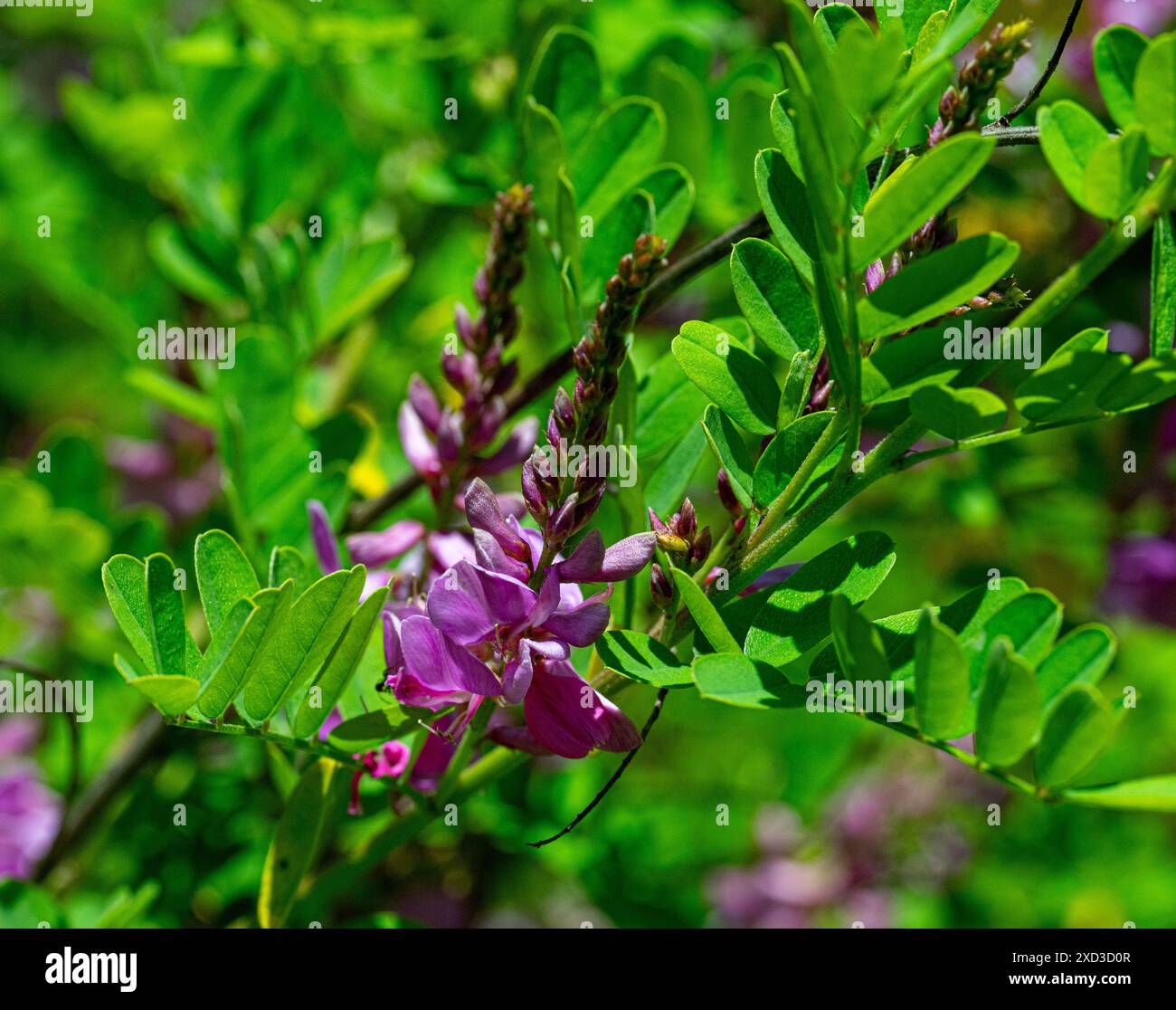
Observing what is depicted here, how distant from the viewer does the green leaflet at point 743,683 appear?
72 centimetres

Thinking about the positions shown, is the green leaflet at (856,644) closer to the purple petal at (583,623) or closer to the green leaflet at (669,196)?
the purple petal at (583,623)

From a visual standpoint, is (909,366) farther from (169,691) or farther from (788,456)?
(169,691)

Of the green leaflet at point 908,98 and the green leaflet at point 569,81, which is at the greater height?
Answer: the green leaflet at point 569,81

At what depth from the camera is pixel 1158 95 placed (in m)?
0.68

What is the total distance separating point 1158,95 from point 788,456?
1.03 ft

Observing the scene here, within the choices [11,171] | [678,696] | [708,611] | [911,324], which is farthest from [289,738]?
[11,171]

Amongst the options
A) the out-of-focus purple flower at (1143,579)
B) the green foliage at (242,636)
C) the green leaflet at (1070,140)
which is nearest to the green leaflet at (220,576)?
the green foliage at (242,636)

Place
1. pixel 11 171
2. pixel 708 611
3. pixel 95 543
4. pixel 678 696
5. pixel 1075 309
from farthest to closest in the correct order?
pixel 11 171, pixel 678 696, pixel 1075 309, pixel 95 543, pixel 708 611

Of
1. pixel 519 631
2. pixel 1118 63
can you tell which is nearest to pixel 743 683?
pixel 519 631

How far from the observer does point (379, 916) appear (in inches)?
44.2

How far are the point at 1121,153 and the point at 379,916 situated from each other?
93cm

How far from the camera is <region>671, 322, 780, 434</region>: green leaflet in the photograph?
0.81 m

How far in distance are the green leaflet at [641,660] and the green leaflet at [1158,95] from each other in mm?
445
